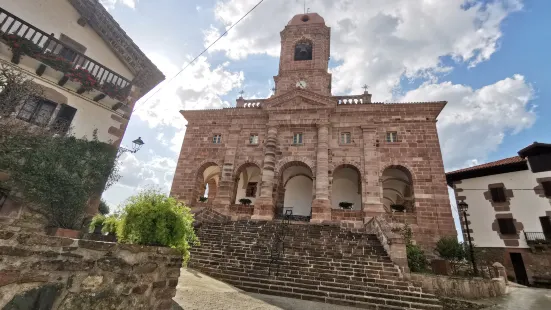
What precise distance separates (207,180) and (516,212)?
23189mm

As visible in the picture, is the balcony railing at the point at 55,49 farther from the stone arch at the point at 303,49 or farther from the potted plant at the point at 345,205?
the stone arch at the point at 303,49

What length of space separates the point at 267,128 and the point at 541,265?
64.8ft

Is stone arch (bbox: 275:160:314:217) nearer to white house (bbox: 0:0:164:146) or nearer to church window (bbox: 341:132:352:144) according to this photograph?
church window (bbox: 341:132:352:144)

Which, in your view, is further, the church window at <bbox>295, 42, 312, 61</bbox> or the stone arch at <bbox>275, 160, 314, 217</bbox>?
the church window at <bbox>295, 42, 312, 61</bbox>

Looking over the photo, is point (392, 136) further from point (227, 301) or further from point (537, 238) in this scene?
point (227, 301)

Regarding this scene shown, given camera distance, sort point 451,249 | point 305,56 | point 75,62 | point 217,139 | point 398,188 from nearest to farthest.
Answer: point 75,62 → point 451,249 → point 217,139 → point 398,188 → point 305,56

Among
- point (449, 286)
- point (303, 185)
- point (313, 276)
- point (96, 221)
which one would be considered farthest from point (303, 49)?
point (96, 221)

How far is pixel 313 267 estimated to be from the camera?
9.88 metres

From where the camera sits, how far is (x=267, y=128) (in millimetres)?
19781

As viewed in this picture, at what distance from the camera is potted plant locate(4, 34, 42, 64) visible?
8.73 meters

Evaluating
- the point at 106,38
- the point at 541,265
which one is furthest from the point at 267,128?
the point at 541,265

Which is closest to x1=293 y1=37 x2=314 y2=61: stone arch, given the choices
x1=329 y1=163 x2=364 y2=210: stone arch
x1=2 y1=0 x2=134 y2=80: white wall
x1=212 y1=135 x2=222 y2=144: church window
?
x1=212 y1=135 x2=222 y2=144: church window

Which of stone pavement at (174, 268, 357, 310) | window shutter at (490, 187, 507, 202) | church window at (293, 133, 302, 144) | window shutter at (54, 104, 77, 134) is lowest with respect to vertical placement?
stone pavement at (174, 268, 357, 310)

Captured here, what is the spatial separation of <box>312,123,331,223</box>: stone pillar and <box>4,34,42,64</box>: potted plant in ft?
49.0
